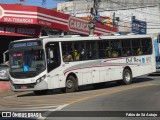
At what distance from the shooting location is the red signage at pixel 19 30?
104 feet

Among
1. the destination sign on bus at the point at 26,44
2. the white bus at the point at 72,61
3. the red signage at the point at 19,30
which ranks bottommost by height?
the white bus at the point at 72,61

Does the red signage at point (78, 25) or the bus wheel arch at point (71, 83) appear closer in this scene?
the bus wheel arch at point (71, 83)

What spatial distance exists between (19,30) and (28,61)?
1251 centimetres

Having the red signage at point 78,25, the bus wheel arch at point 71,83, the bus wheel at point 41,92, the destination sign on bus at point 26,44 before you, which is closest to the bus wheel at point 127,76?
the bus wheel arch at point 71,83

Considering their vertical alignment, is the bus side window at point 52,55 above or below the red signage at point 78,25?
below

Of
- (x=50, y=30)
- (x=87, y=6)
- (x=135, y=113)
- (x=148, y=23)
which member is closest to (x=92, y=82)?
(x=135, y=113)

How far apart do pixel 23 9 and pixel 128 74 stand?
10611 mm

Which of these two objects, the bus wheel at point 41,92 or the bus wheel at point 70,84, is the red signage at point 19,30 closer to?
the bus wheel at point 41,92

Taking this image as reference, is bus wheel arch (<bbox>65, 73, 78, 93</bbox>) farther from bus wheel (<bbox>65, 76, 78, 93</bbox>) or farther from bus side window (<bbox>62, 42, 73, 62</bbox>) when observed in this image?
bus side window (<bbox>62, 42, 73, 62</bbox>)

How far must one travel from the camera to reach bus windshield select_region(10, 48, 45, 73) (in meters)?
19.9

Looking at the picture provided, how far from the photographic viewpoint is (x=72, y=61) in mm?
21422

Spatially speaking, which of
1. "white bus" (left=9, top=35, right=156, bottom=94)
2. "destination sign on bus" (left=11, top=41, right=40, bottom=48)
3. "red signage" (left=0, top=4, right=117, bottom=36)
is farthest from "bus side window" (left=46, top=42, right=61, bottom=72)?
"red signage" (left=0, top=4, right=117, bottom=36)

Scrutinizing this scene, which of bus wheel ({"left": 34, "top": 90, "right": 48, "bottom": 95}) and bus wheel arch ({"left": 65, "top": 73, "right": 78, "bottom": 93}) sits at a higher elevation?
bus wheel arch ({"left": 65, "top": 73, "right": 78, "bottom": 93})

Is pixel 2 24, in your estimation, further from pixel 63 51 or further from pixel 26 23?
pixel 63 51
